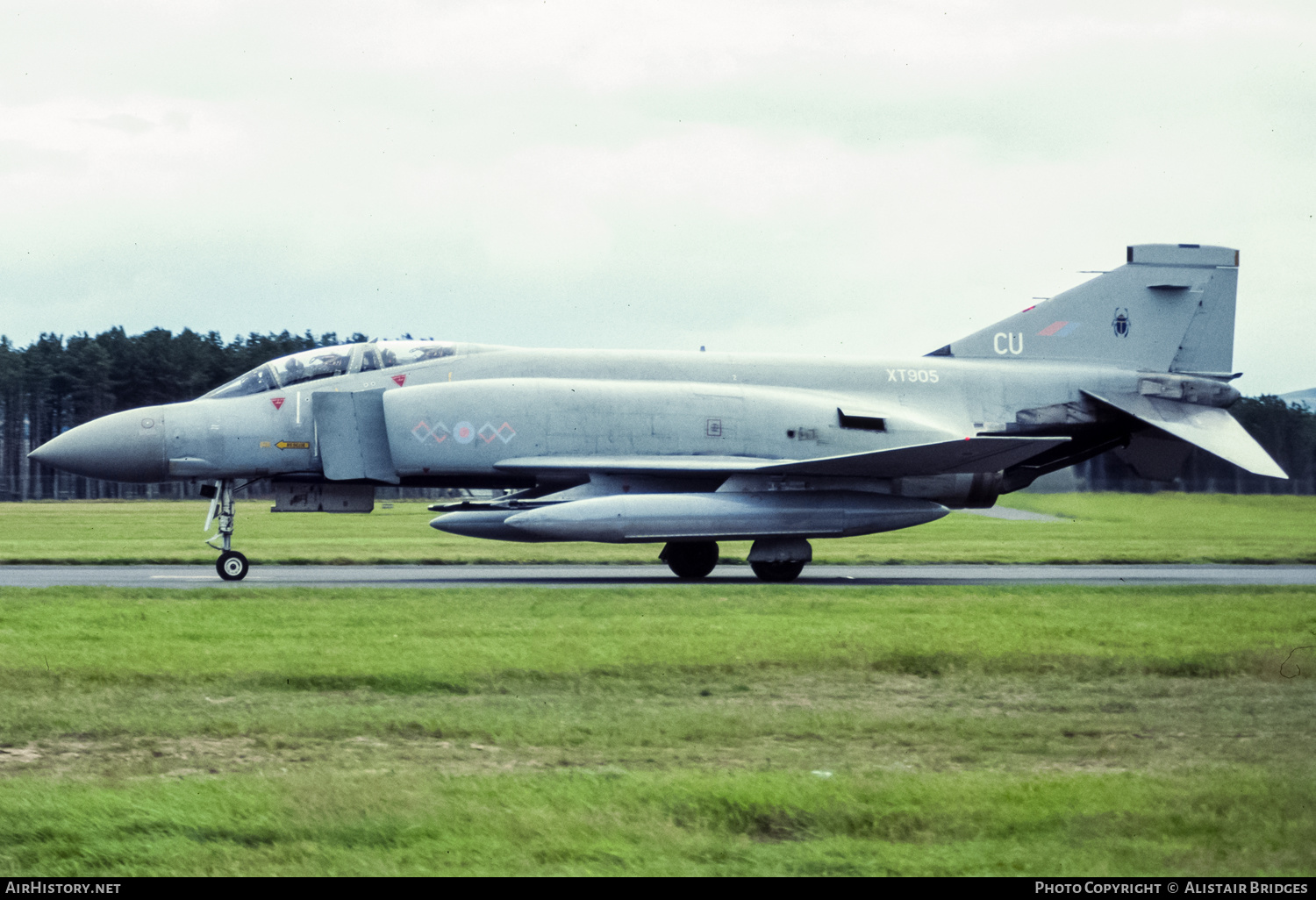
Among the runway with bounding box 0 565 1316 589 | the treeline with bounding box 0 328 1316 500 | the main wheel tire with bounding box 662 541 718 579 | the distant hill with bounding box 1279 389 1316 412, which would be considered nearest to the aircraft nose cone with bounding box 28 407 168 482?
the runway with bounding box 0 565 1316 589

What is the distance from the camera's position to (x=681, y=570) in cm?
1798

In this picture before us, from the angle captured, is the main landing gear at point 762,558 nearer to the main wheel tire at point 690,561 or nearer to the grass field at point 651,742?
the main wheel tire at point 690,561

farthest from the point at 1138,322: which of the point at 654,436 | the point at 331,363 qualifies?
the point at 331,363

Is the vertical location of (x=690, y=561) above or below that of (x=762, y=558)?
below

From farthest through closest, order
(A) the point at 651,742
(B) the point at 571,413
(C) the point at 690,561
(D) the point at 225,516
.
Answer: (C) the point at 690,561, (B) the point at 571,413, (D) the point at 225,516, (A) the point at 651,742

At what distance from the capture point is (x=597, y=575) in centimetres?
1831

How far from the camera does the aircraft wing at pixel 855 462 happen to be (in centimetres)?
1664

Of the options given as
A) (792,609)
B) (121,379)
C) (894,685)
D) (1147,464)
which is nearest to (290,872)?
(894,685)

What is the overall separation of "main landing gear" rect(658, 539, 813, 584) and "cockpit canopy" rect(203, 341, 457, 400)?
4.56 metres

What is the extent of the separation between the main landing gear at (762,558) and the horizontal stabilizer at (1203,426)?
5.79 metres

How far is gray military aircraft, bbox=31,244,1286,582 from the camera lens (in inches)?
651

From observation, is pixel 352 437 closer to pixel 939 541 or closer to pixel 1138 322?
pixel 1138 322

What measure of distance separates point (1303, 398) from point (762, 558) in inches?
1020

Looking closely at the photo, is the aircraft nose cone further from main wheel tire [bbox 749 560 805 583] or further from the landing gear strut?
main wheel tire [bbox 749 560 805 583]
